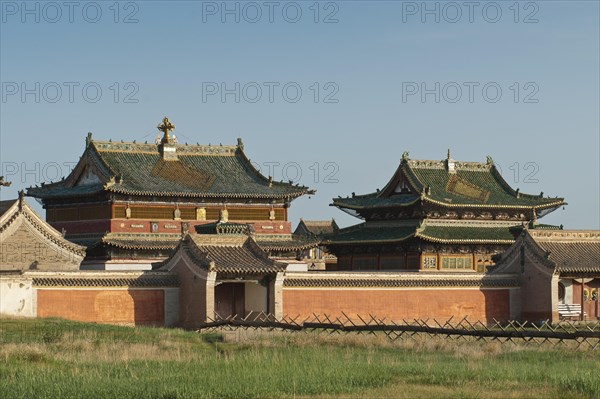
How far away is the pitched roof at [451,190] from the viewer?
229ft

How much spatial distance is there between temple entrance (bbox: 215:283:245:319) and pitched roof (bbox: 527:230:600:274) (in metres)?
14.4

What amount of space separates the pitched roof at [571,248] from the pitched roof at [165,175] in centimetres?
1664

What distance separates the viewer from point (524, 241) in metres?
59.2

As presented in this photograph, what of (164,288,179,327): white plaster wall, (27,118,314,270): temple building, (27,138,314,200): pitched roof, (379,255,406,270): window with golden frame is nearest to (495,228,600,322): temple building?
(379,255,406,270): window with golden frame

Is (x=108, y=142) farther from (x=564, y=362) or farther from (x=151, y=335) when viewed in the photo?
(x=564, y=362)

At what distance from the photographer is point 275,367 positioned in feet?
106

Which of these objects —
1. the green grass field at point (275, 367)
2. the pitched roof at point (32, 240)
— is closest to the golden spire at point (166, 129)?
A: the pitched roof at point (32, 240)

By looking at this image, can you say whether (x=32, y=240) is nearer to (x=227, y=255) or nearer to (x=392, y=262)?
(x=227, y=255)

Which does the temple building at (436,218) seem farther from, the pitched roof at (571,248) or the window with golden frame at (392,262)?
the pitched roof at (571,248)

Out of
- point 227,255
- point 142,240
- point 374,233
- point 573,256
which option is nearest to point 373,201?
point 374,233

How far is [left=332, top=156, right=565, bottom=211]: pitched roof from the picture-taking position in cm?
6994

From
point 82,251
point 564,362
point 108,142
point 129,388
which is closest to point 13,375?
point 129,388

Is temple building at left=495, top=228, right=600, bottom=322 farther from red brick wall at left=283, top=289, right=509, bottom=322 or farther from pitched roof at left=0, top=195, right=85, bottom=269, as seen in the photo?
pitched roof at left=0, top=195, right=85, bottom=269

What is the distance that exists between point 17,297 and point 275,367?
61.8 feet
